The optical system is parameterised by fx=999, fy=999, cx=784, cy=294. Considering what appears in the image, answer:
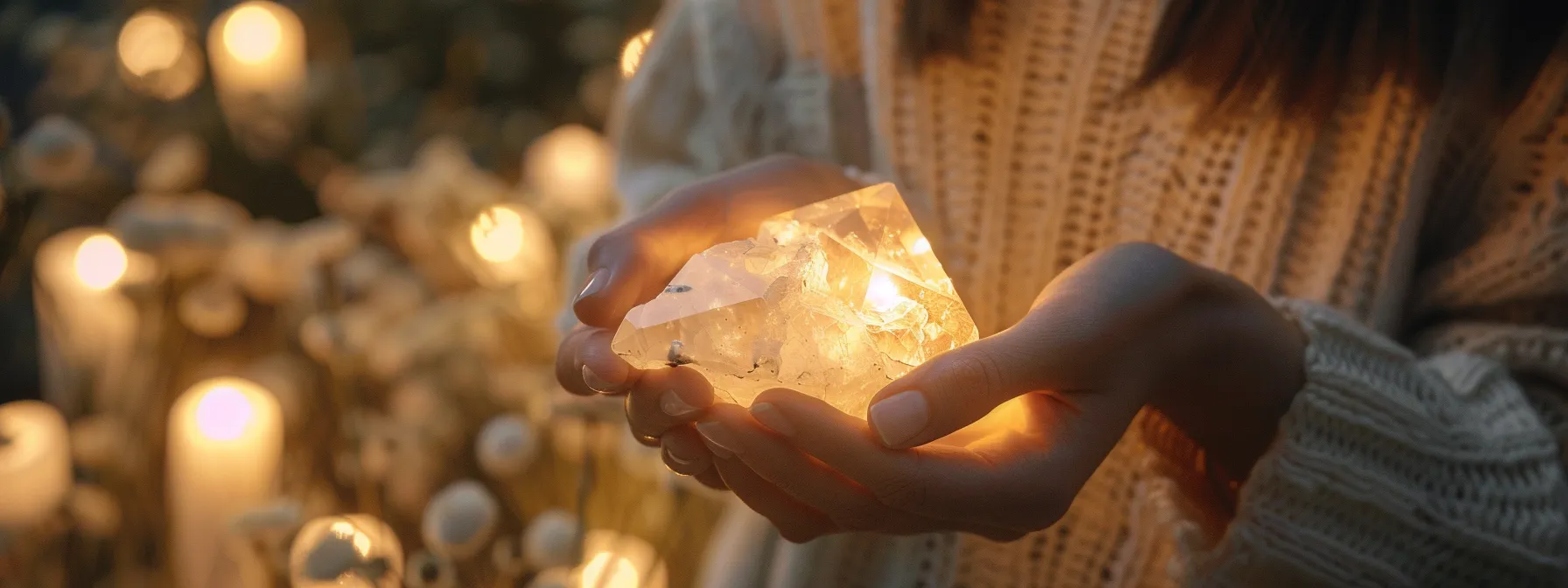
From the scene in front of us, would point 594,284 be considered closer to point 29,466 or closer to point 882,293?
point 882,293

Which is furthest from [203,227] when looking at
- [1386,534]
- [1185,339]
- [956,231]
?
[1386,534]

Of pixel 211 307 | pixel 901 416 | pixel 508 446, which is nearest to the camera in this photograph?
pixel 901 416

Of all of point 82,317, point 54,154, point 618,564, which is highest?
point 54,154

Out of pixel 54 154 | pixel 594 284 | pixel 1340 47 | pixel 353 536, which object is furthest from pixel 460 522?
pixel 1340 47

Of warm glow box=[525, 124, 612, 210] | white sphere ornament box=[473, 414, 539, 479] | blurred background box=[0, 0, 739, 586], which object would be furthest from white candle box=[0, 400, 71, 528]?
warm glow box=[525, 124, 612, 210]

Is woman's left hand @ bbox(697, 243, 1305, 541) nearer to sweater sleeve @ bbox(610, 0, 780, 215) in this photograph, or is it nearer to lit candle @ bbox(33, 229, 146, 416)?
sweater sleeve @ bbox(610, 0, 780, 215)

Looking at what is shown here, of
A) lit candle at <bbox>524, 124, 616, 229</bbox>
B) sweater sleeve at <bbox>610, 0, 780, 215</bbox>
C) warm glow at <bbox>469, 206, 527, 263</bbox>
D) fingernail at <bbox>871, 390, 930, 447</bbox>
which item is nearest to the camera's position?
fingernail at <bbox>871, 390, 930, 447</bbox>

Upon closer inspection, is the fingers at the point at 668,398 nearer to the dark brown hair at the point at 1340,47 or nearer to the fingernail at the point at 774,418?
the fingernail at the point at 774,418

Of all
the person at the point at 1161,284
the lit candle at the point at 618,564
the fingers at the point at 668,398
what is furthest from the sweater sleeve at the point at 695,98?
the fingers at the point at 668,398
